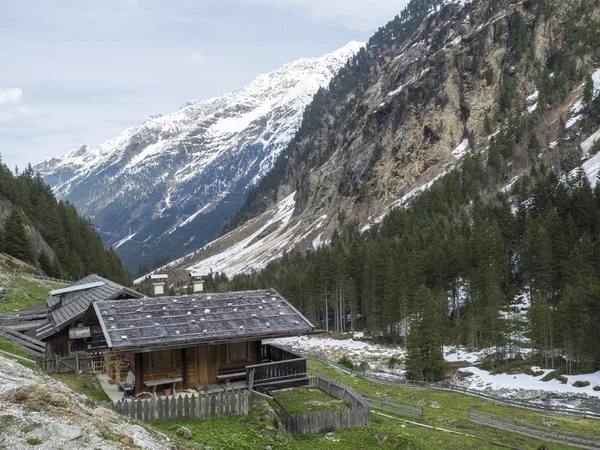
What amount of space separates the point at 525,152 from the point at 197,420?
118407mm

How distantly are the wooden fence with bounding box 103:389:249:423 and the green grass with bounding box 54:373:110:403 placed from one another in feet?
21.9

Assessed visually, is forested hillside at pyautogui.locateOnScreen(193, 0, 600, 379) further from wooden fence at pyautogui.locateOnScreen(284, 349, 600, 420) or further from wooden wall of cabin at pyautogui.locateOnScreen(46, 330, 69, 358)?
wooden wall of cabin at pyautogui.locateOnScreen(46, 330, 69, 358)

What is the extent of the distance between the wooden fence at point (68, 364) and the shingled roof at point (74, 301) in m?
3.11

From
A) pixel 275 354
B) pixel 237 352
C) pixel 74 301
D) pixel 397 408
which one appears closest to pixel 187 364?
pixel 237 352

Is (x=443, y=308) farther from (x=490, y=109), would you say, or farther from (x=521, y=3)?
(x=521, y=3)

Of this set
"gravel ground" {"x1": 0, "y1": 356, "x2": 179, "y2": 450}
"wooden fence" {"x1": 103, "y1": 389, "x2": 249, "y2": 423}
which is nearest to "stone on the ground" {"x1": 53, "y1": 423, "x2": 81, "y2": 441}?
"gravel ground" {"x1": 0, "y1": 356, "x2": 179, "y2": 450}

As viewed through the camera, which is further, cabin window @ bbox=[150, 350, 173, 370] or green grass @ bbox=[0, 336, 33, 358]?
green grass @ bbox=[0, 336, 33, 358]

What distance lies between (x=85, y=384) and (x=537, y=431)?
85.6 feet

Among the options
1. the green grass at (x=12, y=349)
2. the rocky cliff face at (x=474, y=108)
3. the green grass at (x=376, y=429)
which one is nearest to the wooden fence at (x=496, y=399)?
the green grass at (x=376, y=429)

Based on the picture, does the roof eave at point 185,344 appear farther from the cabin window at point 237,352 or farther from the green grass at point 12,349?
the green grass at point 12,349

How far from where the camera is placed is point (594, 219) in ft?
244

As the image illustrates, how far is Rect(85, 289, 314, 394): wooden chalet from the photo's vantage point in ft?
73.9

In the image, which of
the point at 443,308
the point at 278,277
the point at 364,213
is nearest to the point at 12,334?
the point at 443,308

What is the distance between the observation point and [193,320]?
79.2 ft
